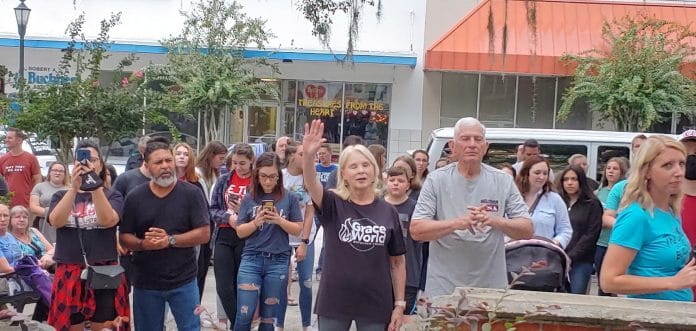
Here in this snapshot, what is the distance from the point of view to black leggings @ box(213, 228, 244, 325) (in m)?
7.12

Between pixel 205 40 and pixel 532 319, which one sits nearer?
pixel 532 319

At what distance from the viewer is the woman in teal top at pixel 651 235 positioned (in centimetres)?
372

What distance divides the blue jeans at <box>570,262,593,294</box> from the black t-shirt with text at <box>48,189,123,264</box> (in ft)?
13.1

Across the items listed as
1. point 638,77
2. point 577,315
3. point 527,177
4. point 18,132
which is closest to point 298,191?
point 527,177

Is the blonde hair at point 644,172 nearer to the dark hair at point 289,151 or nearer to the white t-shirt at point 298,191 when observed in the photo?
the white t-shirt at point 298,191

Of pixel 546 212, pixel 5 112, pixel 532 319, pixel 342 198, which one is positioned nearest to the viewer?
pixel 532 319

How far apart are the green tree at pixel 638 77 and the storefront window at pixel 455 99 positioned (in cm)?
358

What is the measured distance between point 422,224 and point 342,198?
0.56 m

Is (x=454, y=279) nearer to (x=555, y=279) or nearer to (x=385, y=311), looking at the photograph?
(x=385, y=311)

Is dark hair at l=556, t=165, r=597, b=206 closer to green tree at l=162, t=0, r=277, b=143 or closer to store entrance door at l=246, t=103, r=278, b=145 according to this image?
green tree at l=162, t=0, r=277, b=143

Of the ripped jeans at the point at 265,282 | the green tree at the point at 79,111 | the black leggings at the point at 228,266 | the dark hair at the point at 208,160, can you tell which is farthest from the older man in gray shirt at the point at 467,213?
the green tree at the point at 79,111

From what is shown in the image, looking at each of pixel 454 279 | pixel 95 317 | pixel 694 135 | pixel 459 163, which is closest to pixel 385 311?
pixel 454 279

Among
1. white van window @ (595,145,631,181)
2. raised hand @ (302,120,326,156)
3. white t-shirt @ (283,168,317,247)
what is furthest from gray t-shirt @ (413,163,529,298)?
white van window @ (595,145,631,181)

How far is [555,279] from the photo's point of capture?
5.81 meters
